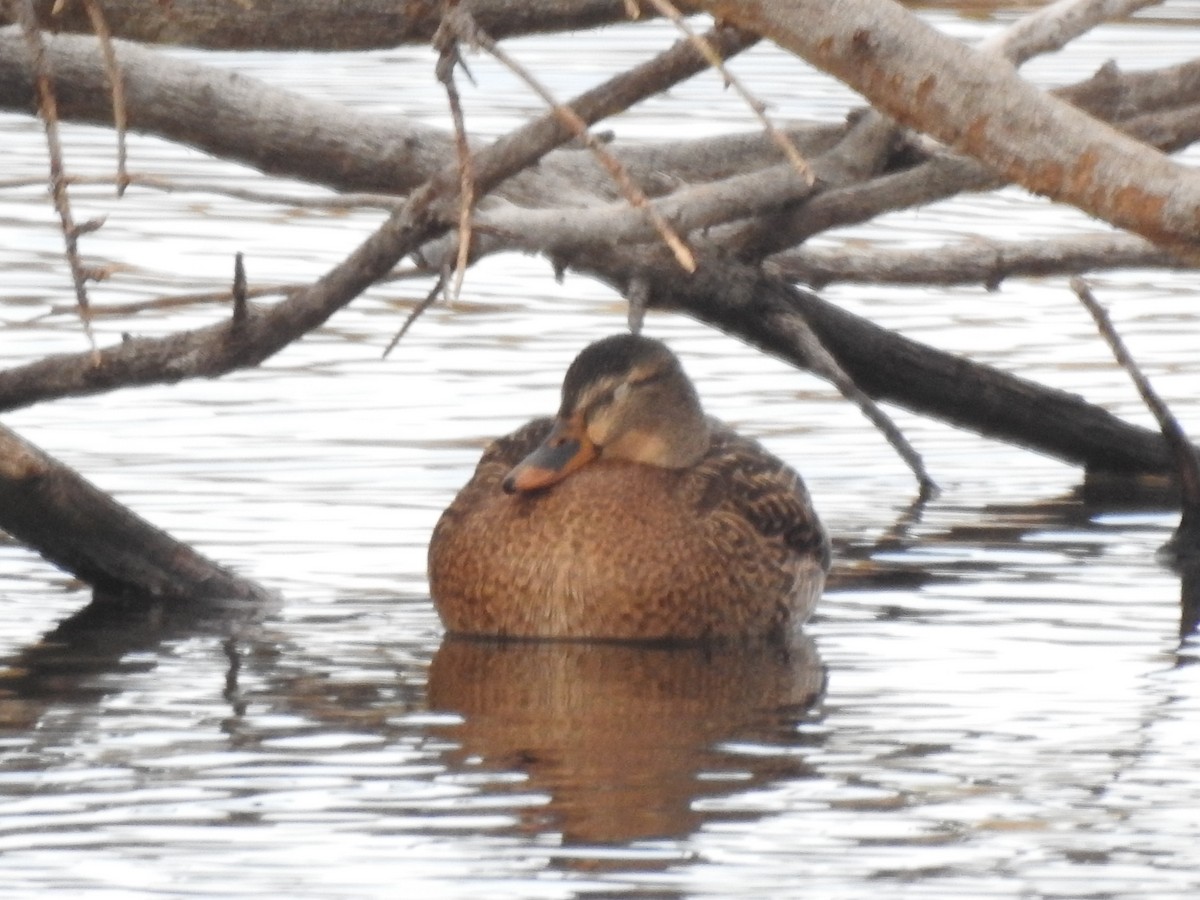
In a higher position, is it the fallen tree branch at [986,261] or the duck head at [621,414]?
the fallen tree branch at [986,261]

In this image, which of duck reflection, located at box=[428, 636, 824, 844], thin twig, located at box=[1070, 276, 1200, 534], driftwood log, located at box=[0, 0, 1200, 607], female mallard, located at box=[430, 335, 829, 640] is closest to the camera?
duck reflection, located at box=[428, 636, 824, 844]

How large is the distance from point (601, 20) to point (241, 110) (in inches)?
47.1

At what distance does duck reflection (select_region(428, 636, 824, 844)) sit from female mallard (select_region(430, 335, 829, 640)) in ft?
0.33

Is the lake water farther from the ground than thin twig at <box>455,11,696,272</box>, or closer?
closer

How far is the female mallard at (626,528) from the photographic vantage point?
797 centimetres

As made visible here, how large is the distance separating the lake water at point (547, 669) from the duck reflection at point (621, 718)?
2cm

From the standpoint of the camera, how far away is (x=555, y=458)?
8258 mm

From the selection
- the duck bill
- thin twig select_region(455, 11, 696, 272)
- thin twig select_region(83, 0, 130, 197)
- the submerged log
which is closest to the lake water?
the submerged log

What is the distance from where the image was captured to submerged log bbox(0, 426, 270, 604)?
26.3 ft

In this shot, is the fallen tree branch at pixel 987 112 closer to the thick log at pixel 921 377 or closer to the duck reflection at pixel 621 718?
the duck reflection at pixel 621 718

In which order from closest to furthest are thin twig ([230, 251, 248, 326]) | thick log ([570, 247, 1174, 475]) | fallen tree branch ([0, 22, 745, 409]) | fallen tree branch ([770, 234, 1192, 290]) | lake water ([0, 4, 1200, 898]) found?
lake water ([0, 4, 1200, 898]), fallen tree branch ([0, 22, 745, 409]), thin twig ([230, 251, 248, 326]), fallen tree branch ([770, 234, 1192, 290]), thick log ([570, 247, 1174, 475])

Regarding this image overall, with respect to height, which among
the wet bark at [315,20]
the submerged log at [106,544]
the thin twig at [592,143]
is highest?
the wet bark at [315,20]

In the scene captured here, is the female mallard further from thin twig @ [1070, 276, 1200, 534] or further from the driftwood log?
thin twig @ [1070, 276, 1200, 534]

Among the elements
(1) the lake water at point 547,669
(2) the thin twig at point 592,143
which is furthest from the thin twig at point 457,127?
(1) the lake water at point 547,669
